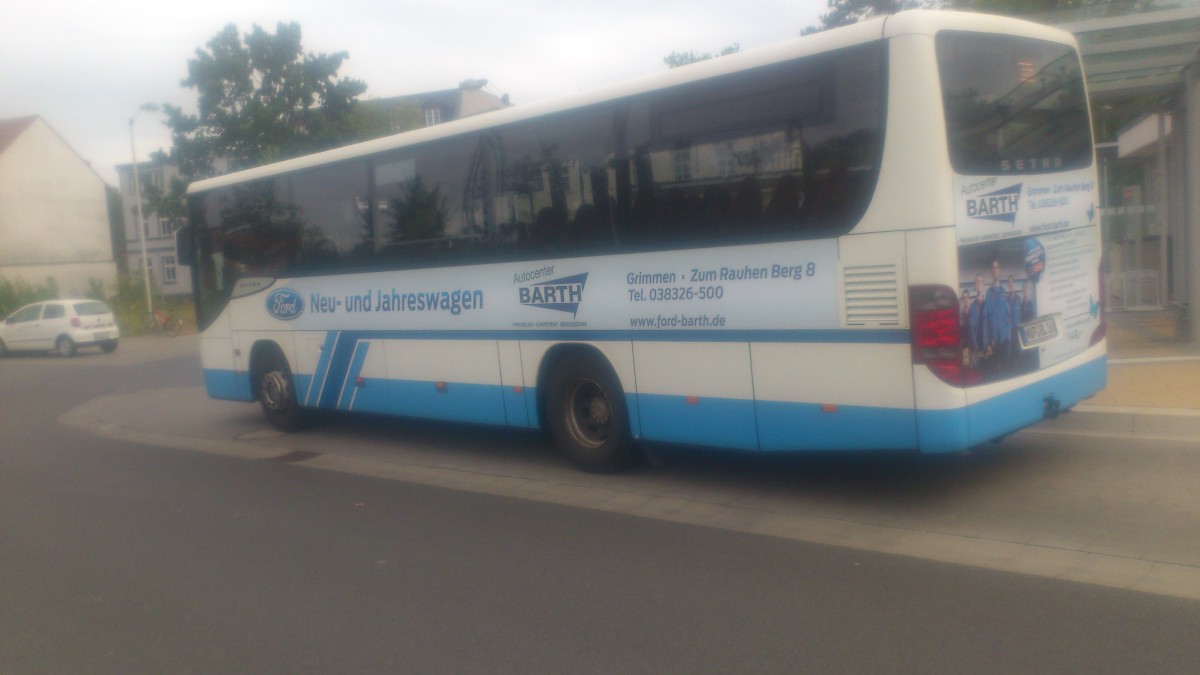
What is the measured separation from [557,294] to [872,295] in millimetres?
3141

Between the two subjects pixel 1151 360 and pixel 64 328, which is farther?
pixel 64 328

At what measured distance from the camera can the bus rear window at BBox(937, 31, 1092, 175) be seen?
663 cm

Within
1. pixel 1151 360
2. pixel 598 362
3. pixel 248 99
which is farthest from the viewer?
pixel 248 99

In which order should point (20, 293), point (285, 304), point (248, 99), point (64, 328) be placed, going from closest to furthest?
point (285, 304), point (64, 328), point (20, 293), point (248, 99)

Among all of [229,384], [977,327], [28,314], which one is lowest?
[229,384]

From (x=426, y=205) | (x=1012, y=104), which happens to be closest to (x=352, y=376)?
(x=426, y=205)

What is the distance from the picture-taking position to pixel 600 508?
313 inches

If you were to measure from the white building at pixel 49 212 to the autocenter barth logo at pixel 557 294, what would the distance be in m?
48.5

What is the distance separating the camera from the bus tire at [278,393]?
1259 cm

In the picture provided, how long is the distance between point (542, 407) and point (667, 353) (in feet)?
5.67

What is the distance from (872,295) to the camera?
265 inches

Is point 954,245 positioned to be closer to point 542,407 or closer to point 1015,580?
point 1015,580

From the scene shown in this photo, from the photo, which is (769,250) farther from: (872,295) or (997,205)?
(997,205)

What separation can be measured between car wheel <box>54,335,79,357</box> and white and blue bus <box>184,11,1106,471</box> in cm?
2512
